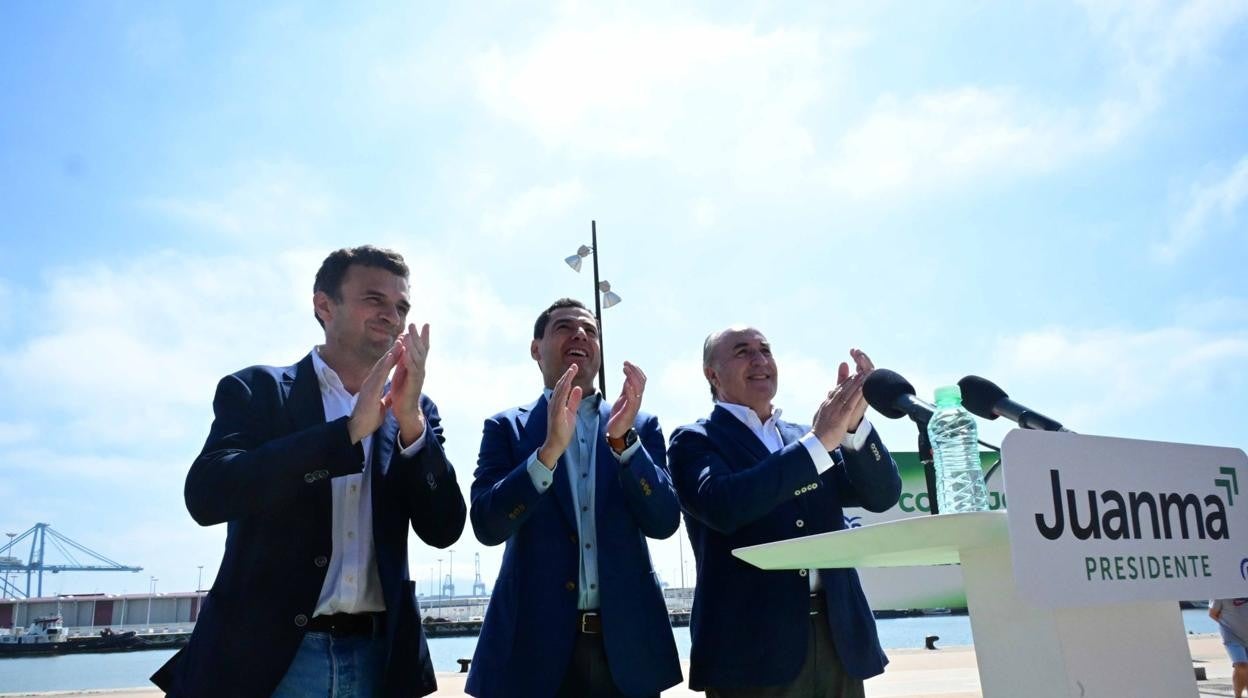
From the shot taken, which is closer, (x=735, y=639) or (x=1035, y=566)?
(x=1035, y=566)

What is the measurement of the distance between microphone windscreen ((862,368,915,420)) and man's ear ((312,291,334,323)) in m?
1.60

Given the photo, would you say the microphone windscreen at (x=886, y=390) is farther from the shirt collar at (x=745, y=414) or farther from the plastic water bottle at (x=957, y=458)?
the shirt collar at (x=745, y=414)

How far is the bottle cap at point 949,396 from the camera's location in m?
2.15

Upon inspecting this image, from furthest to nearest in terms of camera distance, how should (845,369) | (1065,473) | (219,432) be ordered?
(845,369) < (219,432) < (1065,473)

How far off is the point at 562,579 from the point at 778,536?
28.9 inches

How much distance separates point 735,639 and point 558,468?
784mm

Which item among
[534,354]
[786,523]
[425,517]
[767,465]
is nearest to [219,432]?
[425,517]

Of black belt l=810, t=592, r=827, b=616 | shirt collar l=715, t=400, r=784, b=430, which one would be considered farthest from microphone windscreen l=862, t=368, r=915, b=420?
shirt collar l=715, t=400, r=784, b=430

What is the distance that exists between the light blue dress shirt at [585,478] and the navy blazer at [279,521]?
417 mm

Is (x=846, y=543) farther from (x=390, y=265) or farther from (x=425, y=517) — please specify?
(x=390, y=265)

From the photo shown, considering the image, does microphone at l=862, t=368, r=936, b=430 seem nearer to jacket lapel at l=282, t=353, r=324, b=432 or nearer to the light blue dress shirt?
the light blue dress shirt

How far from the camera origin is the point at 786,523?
2.79 meters


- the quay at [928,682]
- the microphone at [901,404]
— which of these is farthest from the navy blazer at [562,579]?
the quay at [928,682]

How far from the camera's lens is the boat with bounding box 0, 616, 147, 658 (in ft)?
204
